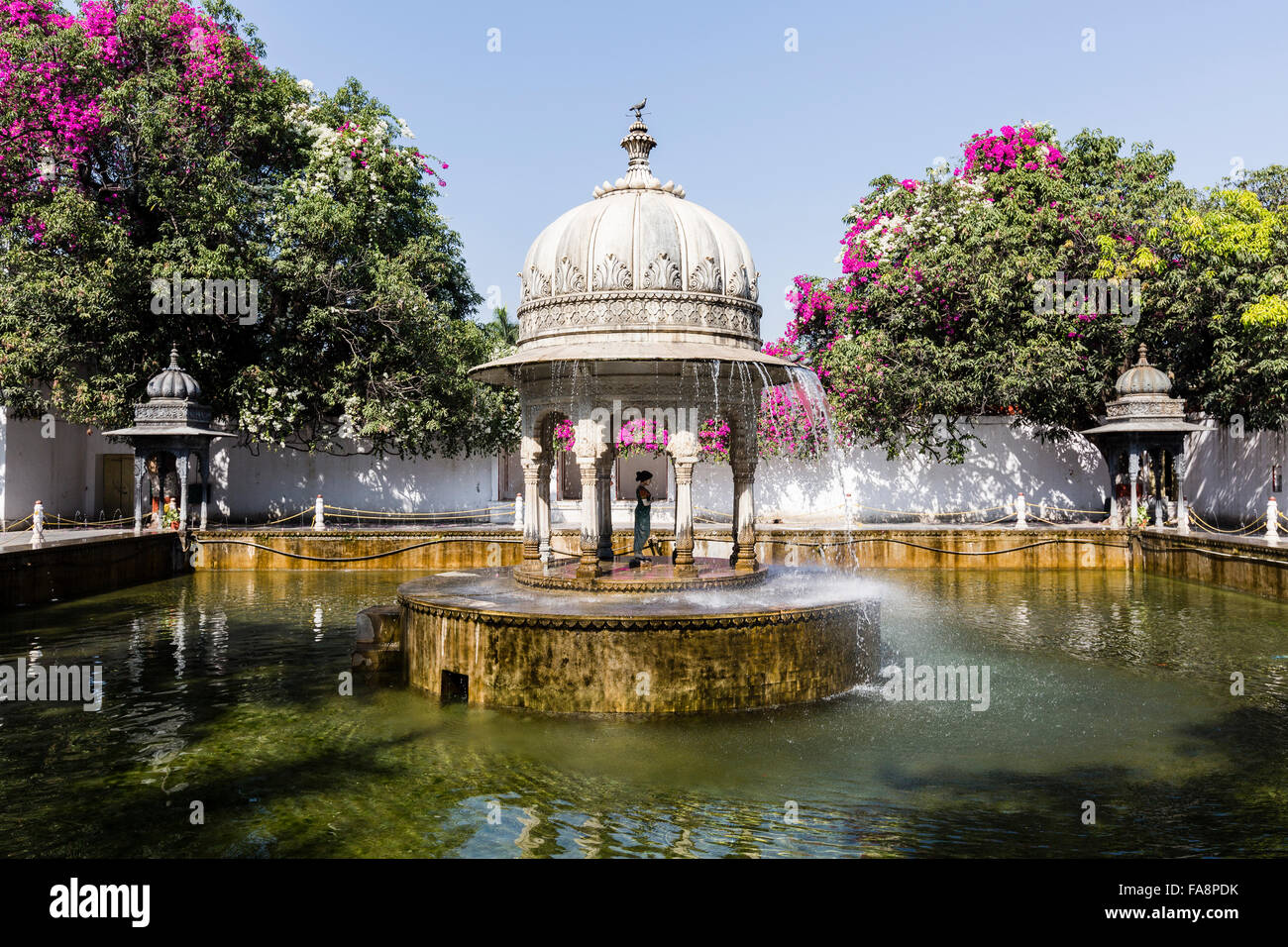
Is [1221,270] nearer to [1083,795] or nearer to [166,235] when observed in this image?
[1083,795]

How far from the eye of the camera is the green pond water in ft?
18.8

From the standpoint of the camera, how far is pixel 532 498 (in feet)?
41.4

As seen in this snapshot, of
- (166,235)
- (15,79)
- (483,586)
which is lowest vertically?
(483,586)

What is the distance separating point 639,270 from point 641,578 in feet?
12.8

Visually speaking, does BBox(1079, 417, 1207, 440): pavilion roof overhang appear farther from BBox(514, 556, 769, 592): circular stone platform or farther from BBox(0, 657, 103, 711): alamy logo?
BBox(0, 657, 103, 711): alamy logo

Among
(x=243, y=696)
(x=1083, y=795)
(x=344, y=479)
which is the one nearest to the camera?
(x=1083, y=795)

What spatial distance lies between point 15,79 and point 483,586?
18827mm

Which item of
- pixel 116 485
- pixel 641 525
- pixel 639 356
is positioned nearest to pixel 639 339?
pixel 639 356

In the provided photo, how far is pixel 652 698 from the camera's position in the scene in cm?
871

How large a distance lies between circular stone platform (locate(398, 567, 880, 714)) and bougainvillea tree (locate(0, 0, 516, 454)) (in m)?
15.1

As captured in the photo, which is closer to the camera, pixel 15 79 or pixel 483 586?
pixel 483 586
